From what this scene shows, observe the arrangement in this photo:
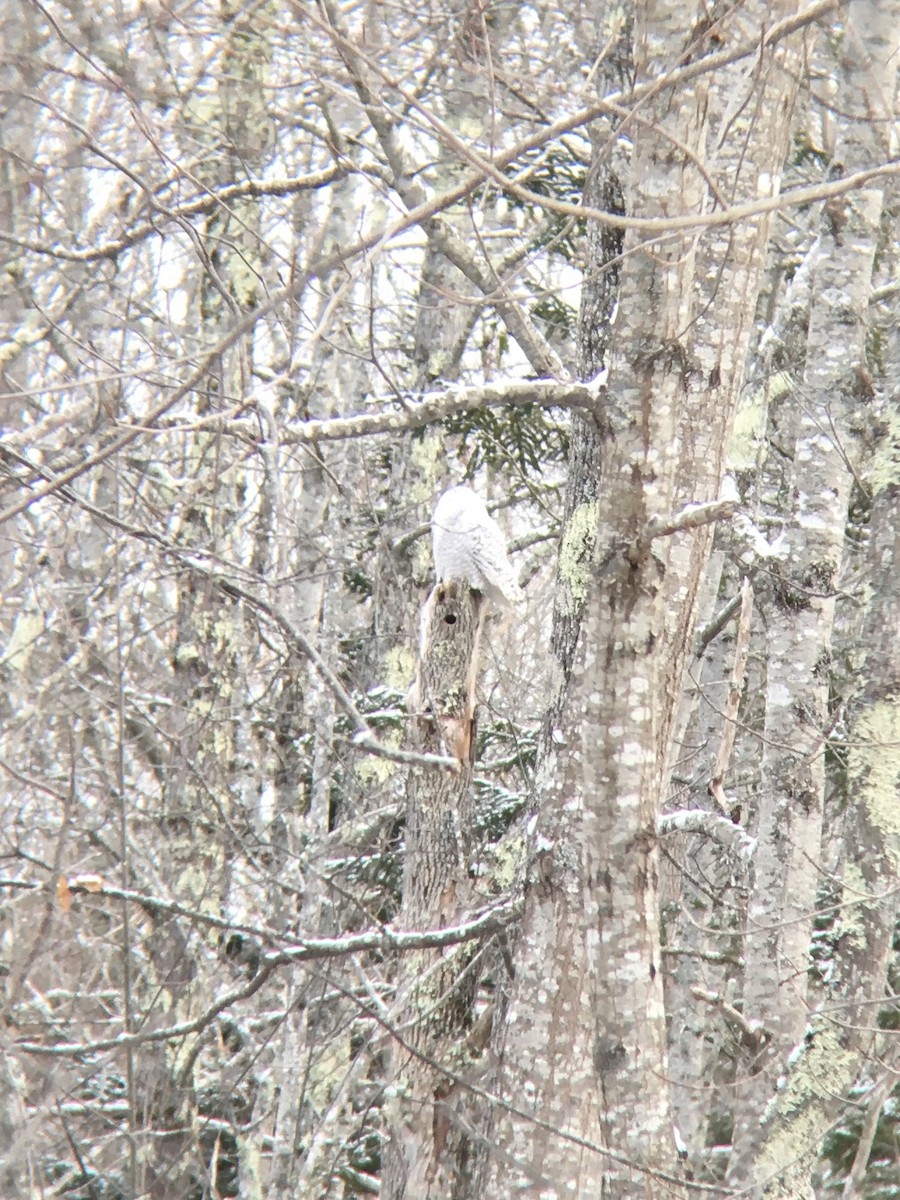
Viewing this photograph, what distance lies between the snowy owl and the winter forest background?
14 cm

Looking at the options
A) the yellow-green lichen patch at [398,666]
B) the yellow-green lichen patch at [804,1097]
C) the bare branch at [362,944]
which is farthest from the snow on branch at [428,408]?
the yellow-green lichen patch at [398,666]

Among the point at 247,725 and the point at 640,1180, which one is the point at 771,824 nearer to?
the point at 640,1180

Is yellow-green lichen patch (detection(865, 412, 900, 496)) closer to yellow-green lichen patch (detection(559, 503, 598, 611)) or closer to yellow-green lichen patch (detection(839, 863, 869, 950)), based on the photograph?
yellow-green lichen patch (detection(839, 863, 869, 950))

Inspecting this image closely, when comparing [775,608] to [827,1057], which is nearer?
[827,1057]

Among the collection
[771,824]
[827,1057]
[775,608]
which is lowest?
[827,1057]

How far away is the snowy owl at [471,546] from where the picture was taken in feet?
14.5

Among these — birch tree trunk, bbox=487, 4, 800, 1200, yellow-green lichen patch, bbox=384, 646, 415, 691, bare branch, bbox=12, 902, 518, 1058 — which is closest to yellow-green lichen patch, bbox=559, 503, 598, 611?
birch tree trunk, bbox=487, 4, 800, 1200

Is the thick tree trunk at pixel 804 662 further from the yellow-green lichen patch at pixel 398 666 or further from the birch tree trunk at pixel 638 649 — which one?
the yellow-green lichen patch at pixel 398 666

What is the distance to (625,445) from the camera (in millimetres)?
2746

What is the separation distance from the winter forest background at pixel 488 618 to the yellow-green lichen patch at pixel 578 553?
0.01 meters

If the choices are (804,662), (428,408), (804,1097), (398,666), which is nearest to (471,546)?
(428,408)

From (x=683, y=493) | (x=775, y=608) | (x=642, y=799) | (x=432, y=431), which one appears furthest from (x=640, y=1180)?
(x=432, y=431)

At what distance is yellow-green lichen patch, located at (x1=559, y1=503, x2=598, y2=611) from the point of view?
386 cm

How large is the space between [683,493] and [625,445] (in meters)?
0.49
